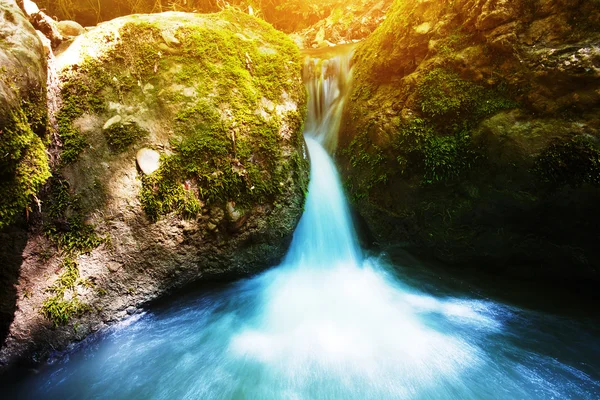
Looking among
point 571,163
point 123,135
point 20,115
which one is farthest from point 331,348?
point 20,115

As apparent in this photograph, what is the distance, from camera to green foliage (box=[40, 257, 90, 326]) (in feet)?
8.65

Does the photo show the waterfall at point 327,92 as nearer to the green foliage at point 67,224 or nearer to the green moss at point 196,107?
the green moss at point 196,107

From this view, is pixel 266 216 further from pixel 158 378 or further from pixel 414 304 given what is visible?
pixel 414 304

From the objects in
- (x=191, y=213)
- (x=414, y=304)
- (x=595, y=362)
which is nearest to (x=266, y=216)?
(x=191, y=213)

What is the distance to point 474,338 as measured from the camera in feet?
9.61

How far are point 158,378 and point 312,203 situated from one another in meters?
3.26

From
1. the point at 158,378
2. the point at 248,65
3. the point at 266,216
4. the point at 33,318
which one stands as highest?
the point at 248,65

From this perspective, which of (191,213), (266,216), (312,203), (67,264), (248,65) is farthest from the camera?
(312,203)

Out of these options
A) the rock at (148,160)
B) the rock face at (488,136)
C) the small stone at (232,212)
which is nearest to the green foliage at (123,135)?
the rock at (148,160)

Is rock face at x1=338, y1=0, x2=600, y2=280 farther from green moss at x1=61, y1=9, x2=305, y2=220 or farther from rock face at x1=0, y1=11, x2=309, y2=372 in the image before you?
green moss at x1=61, y1=9, x2=305, y2=220

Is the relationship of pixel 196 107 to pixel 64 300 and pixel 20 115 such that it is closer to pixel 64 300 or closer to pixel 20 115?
pixel 20 115

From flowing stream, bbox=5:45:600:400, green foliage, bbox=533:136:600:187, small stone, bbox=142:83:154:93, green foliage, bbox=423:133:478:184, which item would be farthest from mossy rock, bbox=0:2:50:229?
green foliage, bbox=533:136:600:187

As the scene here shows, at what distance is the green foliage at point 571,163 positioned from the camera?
9.30ft

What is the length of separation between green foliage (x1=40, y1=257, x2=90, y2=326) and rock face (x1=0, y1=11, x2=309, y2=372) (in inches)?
0.4
